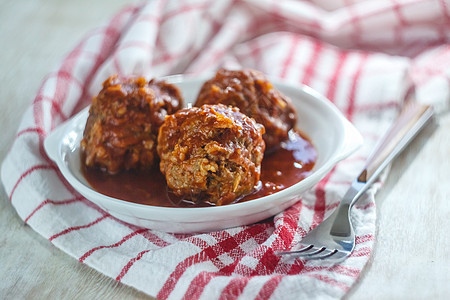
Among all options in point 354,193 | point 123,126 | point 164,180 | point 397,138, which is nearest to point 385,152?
point 397,138

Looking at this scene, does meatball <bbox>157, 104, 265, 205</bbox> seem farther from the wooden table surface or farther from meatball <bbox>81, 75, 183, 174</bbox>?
the wooden table surface

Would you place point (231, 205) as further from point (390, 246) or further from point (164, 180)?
point (390, 246)

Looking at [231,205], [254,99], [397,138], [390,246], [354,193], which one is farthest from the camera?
[397,138]

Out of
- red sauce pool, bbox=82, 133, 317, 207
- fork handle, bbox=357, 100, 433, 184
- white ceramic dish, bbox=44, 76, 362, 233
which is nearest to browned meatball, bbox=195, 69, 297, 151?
red sauce pool, bbox=82, 133, 317, 207

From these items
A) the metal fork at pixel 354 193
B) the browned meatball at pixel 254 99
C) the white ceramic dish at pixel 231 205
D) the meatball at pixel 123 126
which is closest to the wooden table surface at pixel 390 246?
the metal fork at pixel 354 193

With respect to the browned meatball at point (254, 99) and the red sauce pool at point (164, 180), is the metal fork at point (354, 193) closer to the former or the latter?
the red sauce pool at point (164, 180)

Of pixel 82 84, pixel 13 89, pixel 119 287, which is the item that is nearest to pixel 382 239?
pixel 119 287

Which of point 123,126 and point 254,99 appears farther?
point 254,99
